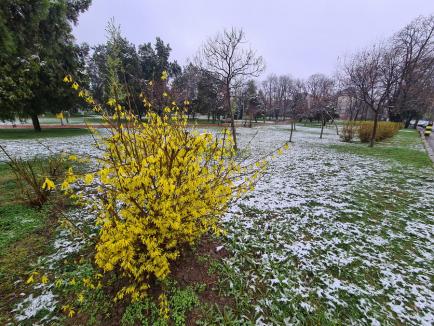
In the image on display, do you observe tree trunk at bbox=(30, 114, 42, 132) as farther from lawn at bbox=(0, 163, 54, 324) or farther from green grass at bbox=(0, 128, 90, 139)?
lawn at bbox=(0, 163, 54, 324)

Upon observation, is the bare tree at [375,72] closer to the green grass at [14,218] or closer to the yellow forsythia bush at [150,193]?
the yellow forsythia bush at [150,193]

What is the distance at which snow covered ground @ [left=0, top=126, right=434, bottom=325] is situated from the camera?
232 centimetres

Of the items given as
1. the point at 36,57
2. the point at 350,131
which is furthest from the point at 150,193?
the point at 350,131

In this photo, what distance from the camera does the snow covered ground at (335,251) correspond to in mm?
2322

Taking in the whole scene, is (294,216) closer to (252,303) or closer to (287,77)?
(252,303)

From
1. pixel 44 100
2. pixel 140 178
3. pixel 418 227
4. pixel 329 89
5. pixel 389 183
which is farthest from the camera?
pixel 329 89

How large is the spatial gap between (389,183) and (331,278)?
5.37 meters

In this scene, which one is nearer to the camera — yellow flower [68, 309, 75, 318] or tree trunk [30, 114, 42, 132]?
yellow flower [68, 309, 75, 318]

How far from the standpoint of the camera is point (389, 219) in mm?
4156

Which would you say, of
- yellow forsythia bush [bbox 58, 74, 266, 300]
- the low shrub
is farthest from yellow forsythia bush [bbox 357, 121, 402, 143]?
yellow forsythia bush [bbox 58, 74, 266, 300]

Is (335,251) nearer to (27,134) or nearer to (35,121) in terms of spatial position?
(27,134)

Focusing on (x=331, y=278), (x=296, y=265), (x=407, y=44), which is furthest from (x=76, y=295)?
(x=407, y=44)

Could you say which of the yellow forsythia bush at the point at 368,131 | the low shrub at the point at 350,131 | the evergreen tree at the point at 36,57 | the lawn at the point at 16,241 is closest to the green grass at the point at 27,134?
the evergreen tree at the point at 36,57

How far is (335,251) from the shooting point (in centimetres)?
323
